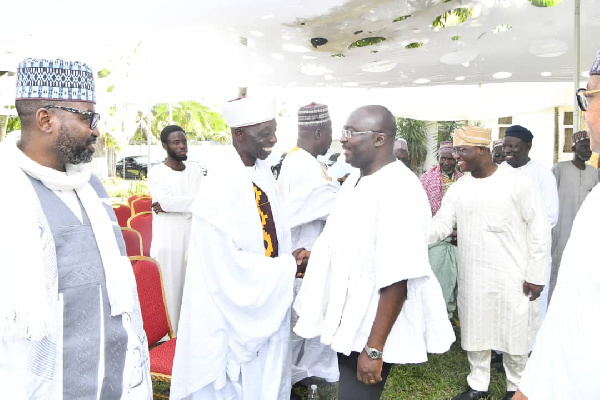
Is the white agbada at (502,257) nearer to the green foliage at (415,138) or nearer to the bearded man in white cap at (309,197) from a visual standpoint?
the bearded man in white cap at (309,197)

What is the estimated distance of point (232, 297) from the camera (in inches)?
103

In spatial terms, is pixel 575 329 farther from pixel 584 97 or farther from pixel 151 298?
pixel 151 298

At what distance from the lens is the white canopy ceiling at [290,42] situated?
509 centimetres

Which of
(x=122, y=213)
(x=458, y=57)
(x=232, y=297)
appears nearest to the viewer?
(x=232, y=297)

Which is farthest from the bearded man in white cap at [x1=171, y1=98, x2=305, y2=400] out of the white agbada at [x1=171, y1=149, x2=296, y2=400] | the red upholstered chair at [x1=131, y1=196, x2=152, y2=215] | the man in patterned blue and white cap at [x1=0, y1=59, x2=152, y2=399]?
the red upholstered chair at [x1=131, y1=196, x2=152, y2=215]

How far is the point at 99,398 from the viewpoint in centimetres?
175

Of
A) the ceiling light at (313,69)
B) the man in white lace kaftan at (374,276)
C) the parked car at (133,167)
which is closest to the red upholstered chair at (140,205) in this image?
the ceiling light at (313,69)

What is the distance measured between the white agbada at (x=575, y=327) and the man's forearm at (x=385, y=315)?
0.78 meters

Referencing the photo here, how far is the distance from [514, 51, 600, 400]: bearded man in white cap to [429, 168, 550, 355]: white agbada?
84.3 inches

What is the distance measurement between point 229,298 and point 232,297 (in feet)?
0.07

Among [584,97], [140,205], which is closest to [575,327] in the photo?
[584,97]

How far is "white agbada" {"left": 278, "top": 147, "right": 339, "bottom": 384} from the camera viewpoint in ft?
10.9

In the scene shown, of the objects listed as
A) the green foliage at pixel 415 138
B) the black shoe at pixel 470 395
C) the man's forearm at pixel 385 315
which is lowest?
the black shoe at pixel 470 395

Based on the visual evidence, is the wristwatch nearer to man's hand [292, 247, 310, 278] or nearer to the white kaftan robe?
man's hand [292, 247, 310, 278]
